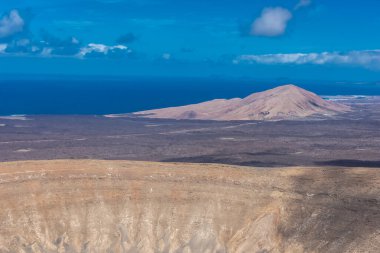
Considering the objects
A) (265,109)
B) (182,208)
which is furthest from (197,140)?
(182,208)

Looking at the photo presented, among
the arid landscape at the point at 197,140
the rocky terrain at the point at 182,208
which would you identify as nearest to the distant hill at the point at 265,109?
the arid landscape at the point at 197,140

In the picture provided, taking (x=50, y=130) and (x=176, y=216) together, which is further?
(x=50, y=130)

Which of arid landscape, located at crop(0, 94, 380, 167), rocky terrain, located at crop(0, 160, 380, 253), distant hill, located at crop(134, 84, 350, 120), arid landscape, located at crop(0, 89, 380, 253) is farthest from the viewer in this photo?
distant hill, located at crop(134, 84, 350, 120)

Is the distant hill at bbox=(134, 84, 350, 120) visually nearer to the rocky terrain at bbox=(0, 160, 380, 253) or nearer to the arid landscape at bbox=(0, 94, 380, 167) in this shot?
the arid landscape at bbox=(0, 94, 380, 167)

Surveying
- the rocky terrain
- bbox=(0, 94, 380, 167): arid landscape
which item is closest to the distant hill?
bbox=(0, 94, 380, 167): arid landscape

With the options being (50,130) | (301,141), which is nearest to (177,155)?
(301,141)

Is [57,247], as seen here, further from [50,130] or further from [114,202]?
[50,130]
